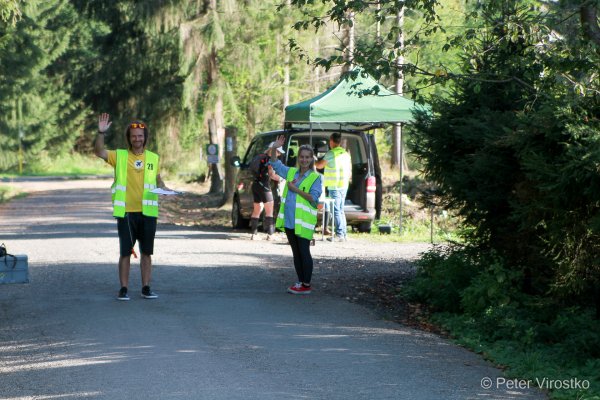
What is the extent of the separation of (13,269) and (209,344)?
5.52 ft

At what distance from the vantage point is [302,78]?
144 feet

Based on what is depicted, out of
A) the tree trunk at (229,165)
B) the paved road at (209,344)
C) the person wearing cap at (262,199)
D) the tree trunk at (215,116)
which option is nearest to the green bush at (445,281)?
the paved road at (209,344)

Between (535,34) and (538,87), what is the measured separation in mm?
584

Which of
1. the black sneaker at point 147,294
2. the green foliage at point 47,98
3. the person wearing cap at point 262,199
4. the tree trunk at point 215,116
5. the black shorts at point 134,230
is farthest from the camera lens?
the green foliage at point 47,98

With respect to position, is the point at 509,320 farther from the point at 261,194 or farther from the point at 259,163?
the point at 261,194

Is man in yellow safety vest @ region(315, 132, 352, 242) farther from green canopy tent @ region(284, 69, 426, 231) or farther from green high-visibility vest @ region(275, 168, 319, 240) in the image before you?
green high-visibility vest @ region(275, 168, 319, 240)

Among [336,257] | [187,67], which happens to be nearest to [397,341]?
[336,257]

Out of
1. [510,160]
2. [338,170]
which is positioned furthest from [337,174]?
[510,160]

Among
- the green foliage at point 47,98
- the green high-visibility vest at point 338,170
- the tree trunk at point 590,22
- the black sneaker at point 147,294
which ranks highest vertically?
the green foliage at point 47,98

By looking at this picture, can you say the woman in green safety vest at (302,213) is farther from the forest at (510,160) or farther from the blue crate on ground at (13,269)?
the blue crate on ground at (13,269)

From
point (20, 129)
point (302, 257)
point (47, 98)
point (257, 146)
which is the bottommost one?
point (302, 257)

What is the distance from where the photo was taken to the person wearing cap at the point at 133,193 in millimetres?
10930

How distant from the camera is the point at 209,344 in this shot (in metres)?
8.52

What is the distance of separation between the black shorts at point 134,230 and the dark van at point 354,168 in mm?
7813
